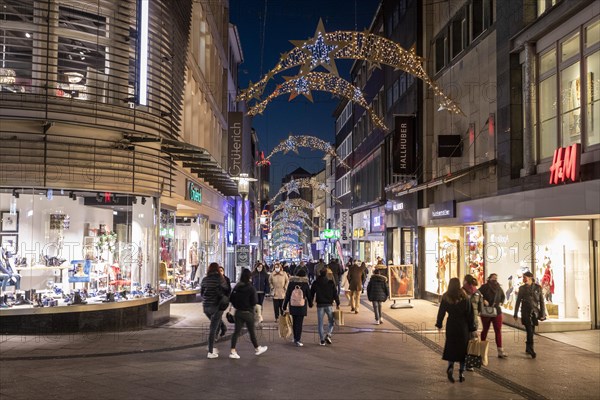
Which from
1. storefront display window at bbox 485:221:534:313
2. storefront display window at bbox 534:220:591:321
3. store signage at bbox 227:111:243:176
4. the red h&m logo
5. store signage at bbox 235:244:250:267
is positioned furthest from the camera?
store signage at bbox 227:111:243:176

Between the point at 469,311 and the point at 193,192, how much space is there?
15.3m

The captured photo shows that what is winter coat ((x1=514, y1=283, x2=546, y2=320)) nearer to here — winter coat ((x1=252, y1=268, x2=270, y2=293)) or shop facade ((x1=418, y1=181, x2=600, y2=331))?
shop facade ((x1=418, y1=181, x2=600, y2=331))

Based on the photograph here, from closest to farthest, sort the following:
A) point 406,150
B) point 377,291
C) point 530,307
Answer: point 530,307 → point 377,291 → point 406,150

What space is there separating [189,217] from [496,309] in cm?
1672

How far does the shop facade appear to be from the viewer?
1550 centimetres

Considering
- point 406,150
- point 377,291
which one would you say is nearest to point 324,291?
point 377,291

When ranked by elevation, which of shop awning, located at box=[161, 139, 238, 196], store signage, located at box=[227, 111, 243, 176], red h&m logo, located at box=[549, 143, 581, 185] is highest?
store signage, located at box=[227, 111, 243, 176]

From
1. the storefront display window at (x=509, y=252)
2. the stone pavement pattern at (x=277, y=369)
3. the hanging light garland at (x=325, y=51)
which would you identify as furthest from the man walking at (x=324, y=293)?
the storefront display window at (x=509, y=252)

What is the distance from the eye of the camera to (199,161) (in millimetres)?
22250

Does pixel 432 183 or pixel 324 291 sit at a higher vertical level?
pixel 432 183

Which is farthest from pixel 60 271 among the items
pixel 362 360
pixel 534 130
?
pixel 534 130

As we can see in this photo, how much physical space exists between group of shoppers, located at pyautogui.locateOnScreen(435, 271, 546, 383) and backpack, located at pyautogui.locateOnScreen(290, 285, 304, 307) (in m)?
3.82

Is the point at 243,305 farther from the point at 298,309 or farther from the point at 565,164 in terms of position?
the point at 565,164

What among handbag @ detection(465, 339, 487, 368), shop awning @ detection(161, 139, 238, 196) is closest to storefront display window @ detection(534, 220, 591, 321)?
handbag @ detection(465, 339, 487, 368)
